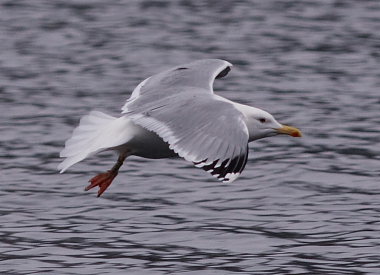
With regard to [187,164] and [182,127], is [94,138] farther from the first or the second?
[187,164]

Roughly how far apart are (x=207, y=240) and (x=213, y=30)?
10.9 metres

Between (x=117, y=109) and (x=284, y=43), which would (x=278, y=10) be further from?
(x=117, y=109)

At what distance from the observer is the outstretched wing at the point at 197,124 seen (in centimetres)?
793

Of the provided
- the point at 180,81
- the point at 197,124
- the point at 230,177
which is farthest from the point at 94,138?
the point at 230,177

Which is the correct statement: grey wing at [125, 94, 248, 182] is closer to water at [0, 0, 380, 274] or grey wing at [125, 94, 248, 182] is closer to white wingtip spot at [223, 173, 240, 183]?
white wingtip spot at [223, 173, 240, 183]

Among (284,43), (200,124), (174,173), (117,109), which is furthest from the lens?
(284,43)

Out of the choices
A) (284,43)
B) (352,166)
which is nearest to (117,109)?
(352,166)

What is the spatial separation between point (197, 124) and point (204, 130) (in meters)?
0.09

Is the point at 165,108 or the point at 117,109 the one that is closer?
the point at 165,108

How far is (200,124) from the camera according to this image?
27.5 ft

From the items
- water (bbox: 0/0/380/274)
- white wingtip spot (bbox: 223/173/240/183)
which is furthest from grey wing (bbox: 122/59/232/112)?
white wingtip spot (bbox: 223/173/240/183)

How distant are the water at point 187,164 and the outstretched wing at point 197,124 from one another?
4.20 ft

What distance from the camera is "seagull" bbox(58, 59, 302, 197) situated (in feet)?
26.4

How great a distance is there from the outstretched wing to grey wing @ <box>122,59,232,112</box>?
0.01 m
